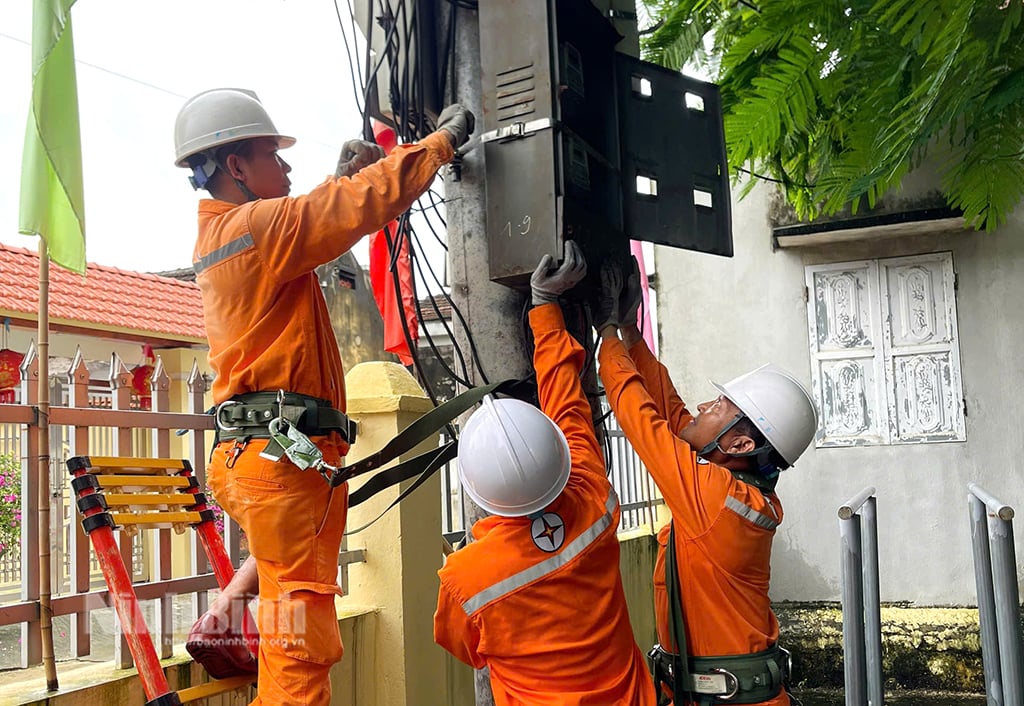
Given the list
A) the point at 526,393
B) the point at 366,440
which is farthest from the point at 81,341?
the point at 526,393

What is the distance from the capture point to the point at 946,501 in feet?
27.4

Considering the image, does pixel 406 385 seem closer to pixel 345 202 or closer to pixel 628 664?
pixel 345 202

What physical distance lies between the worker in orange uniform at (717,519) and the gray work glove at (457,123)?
24.4 inches

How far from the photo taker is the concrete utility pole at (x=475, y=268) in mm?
3104

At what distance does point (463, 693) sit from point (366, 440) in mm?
1695

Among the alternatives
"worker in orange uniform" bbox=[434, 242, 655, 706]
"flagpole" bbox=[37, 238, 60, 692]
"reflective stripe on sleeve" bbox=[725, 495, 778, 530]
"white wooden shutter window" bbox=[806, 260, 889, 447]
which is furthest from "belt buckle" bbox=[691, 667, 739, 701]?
"white wooden shutter window" bbox=[806, 260, 889, 447]

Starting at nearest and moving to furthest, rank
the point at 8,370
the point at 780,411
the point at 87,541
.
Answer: the point at 780,411 → the point at 87,541 → the point at 8,370

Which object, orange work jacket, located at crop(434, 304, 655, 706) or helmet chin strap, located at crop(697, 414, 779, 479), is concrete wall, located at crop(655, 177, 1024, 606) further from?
orange work jacket, located at crop(434, 304, 655, 706)

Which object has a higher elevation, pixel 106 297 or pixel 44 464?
pixel 106 297

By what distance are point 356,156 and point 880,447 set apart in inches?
259

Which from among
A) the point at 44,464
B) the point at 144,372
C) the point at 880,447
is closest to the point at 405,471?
the point at 44,464

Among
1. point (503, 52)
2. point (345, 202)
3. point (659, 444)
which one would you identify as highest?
point (503, 52)

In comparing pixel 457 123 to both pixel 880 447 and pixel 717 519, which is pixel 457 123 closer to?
pixel 717 519

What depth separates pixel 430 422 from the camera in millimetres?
3059
